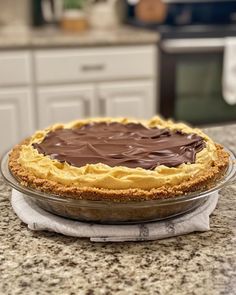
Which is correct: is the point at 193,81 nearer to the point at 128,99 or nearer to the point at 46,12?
the point at 128,99

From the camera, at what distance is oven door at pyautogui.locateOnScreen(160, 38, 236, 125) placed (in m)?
2.65

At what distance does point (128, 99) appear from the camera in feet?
8.90

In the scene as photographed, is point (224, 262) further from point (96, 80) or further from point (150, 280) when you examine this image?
point (96, 80)

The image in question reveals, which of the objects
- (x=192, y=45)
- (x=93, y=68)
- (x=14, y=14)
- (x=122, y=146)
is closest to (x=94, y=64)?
(x=93, y=68)

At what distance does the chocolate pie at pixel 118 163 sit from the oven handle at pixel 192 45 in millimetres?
1696

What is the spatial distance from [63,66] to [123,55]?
0.30 m

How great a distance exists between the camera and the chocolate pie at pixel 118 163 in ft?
2.45

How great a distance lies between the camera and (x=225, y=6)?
318 centimetres

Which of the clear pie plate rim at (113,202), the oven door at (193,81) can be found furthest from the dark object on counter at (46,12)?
the clear pie plate rim at (113,202)

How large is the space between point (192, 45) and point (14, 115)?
94cm

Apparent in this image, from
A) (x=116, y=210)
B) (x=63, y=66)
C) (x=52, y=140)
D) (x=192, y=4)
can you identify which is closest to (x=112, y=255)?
(x=116, y=210)

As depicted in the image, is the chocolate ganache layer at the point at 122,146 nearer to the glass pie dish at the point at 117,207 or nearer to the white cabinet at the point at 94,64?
the glass pie dish at the point at 117,207

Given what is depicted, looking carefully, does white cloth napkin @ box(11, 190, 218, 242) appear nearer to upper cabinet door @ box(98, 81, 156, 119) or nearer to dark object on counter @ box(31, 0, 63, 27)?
upper cabinet door @ box(98, 81, 156, 119)

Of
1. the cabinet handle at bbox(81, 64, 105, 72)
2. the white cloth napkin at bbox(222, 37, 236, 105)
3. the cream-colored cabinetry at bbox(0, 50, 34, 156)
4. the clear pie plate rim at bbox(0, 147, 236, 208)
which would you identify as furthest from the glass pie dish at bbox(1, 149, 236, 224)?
the white cloth napkin at bbox(222, 37, 236, 105)
